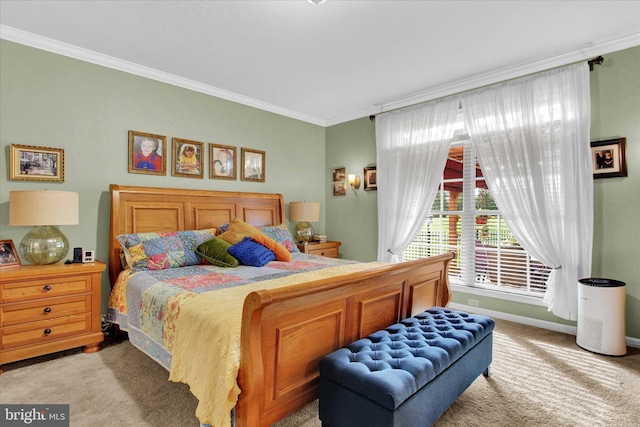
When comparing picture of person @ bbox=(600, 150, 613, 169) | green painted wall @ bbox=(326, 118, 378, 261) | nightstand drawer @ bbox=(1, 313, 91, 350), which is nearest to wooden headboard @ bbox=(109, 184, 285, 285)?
nightstand drawer @ bbox=(1, 313, 91, 350)

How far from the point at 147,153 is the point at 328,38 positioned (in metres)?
2.30

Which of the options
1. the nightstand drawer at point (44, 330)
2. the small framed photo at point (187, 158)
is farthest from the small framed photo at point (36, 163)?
the nightstand drawer at point (44, 330)

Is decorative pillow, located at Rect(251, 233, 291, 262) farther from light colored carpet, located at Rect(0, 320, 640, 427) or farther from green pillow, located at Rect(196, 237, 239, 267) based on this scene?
light colored carpet, located at Rect(0, 320, 640, 427)

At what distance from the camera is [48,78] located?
9.93ft

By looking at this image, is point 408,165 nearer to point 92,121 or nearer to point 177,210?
point 177,210

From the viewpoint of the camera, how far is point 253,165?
181 inches

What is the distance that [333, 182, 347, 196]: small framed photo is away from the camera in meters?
5.24

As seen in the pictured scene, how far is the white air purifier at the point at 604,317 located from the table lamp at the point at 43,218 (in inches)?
178

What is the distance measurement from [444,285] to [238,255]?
2019mm

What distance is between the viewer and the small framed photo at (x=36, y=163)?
284 cm

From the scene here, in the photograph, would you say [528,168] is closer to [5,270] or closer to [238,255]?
[238,255]

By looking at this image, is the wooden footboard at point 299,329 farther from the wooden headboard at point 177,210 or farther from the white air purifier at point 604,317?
the wooden headboard at point 177,210

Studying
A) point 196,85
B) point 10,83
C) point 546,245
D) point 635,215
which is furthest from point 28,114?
point 635,215

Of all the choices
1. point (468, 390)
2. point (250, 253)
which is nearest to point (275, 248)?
point (250, 253)
